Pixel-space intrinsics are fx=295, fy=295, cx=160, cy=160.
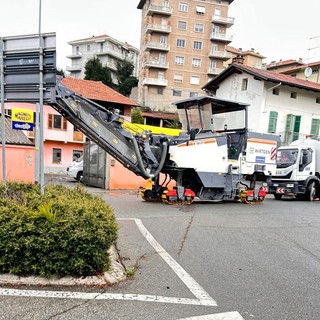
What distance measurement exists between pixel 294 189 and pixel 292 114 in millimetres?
13804

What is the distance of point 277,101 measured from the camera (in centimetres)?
2534

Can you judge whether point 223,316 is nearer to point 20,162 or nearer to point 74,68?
Answer: point 20,162

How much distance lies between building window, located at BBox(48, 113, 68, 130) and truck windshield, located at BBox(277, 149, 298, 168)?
19.2 meters

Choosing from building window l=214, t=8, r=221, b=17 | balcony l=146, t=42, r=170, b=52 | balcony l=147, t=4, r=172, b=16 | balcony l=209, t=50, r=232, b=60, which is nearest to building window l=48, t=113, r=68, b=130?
balcony l=146, t=42, r=170, b=52

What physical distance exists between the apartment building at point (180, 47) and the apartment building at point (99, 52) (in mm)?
13118

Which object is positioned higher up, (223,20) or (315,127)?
(223,20)

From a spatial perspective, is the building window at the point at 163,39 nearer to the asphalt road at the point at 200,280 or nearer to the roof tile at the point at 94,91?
the roof tile at the point at 94,91

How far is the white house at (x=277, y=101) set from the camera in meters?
24.7

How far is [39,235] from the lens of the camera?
12.2 ft

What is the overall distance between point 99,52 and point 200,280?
66249 millimetres

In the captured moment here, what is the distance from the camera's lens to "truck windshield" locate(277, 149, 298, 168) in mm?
14693

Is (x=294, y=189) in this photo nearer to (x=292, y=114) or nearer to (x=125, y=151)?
(x=125, y=151)

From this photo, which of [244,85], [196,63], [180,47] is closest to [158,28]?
[180,47]

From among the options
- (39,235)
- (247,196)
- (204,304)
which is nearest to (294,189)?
(247,196)
